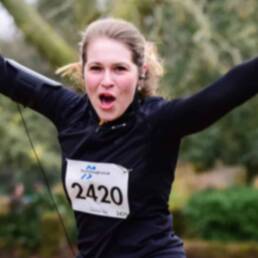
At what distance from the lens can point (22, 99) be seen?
3.34 m

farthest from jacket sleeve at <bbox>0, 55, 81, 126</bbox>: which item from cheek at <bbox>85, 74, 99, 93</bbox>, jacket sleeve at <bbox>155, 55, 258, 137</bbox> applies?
jacket sleeve at <bbox>155, 55, 258, 137</bbox>

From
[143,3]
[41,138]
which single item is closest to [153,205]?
[143,3]

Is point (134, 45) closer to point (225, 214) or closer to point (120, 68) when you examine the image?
point (120, 68)

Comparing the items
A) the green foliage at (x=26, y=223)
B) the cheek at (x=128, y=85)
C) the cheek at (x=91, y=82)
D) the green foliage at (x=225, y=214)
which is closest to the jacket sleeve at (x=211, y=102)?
the cheek at (x=128, y=85)

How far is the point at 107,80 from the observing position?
2.90 metres

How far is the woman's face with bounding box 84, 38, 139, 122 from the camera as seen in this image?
2912mm

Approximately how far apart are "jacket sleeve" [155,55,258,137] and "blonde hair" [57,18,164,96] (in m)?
0.24

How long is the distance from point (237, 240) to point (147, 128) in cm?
966

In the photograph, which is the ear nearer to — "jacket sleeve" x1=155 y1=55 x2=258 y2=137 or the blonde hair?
the blonde hair

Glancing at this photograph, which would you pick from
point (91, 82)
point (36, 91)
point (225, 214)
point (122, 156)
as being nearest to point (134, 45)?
point (91, 82)

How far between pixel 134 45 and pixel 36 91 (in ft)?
1.59

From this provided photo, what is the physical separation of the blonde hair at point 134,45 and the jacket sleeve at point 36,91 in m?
0.12

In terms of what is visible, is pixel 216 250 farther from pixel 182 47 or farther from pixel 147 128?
pixel 147 128

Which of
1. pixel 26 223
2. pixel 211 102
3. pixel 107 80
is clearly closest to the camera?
pixel 211 102
